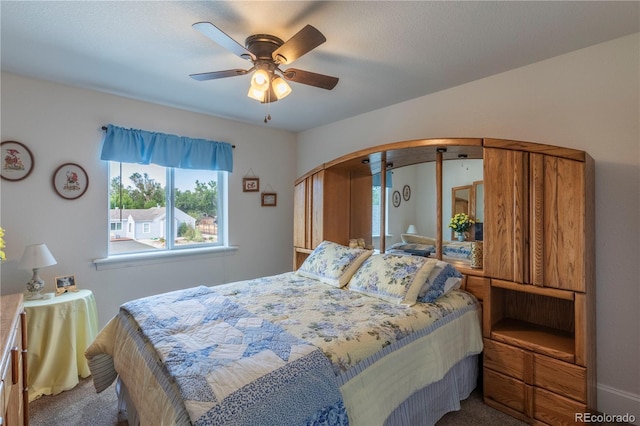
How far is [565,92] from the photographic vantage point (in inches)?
86.0

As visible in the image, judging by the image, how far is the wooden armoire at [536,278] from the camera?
181 cm

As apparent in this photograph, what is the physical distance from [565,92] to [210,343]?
2.83 metres

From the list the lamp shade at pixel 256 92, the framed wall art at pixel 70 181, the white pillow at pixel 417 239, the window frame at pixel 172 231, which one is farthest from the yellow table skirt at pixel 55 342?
the white pillow at pixel 417 239

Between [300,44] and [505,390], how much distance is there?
252 centimetres

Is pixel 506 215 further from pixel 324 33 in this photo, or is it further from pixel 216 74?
pixel 216 74

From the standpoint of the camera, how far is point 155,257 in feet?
10.6

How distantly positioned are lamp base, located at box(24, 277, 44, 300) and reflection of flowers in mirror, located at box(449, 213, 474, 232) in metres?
3.39

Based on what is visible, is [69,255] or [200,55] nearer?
[200,55]

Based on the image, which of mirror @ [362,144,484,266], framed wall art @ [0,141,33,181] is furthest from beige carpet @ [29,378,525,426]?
framed wall art @ [0,141,33,181]

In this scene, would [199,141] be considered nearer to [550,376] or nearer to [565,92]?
[565,92]

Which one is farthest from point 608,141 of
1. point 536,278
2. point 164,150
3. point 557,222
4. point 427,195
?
point 164,150

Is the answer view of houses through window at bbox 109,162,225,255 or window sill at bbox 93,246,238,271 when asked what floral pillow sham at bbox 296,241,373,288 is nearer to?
window sill at bbox 93,246,238,271

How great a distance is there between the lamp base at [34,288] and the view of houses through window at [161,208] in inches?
26.2

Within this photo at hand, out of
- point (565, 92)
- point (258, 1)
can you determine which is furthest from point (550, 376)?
point (258, 1)
